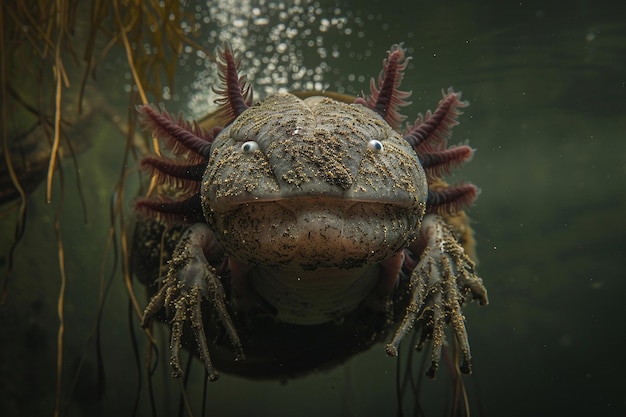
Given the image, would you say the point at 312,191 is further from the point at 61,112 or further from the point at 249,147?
the point at 61,112

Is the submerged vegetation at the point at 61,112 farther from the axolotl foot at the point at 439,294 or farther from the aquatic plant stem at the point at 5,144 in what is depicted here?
the axolotl foot at the point at 439,294

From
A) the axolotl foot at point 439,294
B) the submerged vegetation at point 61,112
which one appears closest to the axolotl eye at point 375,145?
the axolotl foot at point 439,294

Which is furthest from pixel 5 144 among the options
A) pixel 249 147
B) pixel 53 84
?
pixel 249 147

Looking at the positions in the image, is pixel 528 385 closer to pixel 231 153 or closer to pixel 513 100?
pixel 513 100

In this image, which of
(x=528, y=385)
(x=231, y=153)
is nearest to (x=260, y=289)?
(x=231, y=153)

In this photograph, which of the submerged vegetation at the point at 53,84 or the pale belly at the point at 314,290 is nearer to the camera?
the pale belly at the point at 314,290

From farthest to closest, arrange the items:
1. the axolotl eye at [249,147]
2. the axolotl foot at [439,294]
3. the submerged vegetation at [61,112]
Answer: the submerged vegetation at [61,112]
the axolotl foot at [439,294]
the axolotl eye at [249,147]
